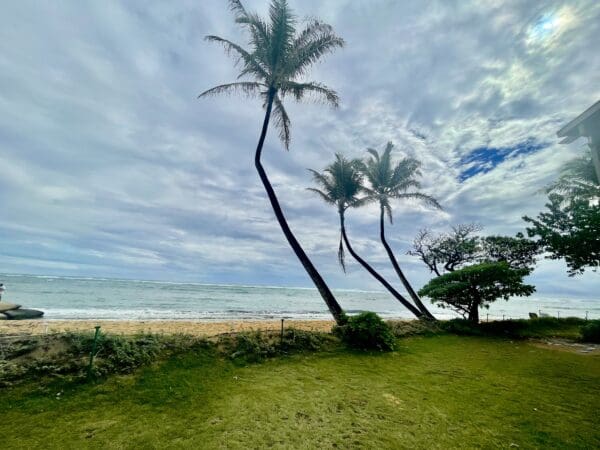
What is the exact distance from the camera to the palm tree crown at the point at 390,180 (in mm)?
15156

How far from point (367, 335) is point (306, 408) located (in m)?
4.09

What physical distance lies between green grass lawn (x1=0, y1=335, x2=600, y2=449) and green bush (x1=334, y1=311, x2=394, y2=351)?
1.43 m

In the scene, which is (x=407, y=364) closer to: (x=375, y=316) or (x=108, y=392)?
(x=375, y=316)

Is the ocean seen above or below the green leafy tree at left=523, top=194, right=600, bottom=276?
below

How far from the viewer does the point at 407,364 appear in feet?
22.3

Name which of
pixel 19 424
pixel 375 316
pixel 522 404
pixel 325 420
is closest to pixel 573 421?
pixel 522 404

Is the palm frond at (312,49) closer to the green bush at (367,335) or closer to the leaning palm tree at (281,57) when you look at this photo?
the leaning palm tree at (281,57)

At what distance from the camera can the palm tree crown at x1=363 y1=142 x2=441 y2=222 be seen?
15156mm

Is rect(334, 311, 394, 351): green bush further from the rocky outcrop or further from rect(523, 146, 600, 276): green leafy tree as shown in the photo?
the rocky outcrop

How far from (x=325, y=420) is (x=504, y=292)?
452 inches

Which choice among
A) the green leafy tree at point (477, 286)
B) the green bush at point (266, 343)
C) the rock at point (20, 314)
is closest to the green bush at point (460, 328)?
the green leafy tree at point (477, 286)

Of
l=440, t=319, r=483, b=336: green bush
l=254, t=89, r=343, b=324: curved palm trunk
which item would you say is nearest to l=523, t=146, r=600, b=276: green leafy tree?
l=440, t=319, r=483, b=336: green bush

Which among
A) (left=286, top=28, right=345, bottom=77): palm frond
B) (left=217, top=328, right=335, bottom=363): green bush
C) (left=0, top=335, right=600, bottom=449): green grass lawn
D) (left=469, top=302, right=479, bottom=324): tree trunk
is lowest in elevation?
(left=0, top=335, right=600, bottom=449): green grass lawn

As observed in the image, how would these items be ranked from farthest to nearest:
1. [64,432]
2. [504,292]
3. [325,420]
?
[504,292] → [325,420] → [64,432]
